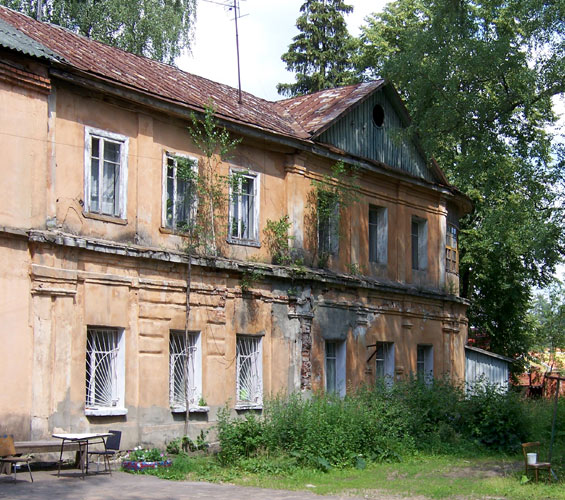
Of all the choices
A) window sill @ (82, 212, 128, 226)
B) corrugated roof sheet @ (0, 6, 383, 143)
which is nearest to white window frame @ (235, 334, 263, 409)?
window sill @ (82, 212, 128, 226)

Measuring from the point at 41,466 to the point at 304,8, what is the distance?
2709cm

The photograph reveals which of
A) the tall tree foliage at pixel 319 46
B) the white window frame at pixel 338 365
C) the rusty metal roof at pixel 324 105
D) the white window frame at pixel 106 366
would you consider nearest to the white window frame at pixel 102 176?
the white window frame at pixel 106 366

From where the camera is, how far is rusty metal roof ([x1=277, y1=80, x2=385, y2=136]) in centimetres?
1925

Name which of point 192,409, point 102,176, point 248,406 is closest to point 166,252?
point 102,176

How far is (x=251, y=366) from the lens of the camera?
17.0 metres

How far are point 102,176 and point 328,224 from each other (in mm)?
6430

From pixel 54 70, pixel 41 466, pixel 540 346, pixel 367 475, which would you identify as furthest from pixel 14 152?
pixel 540 346

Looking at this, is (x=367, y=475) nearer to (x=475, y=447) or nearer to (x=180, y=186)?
(x=475, y=447)

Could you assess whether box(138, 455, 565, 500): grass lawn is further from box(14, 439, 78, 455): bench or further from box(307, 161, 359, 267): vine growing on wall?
box(307, 161, 359, 267): vine growing on wall

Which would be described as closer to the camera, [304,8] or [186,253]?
[186,253]

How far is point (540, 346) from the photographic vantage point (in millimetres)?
36094

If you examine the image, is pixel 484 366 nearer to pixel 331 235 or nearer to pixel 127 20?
pixel 331 235

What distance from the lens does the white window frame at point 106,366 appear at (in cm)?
1382

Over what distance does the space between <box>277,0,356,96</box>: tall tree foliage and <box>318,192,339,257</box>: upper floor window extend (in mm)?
16887
